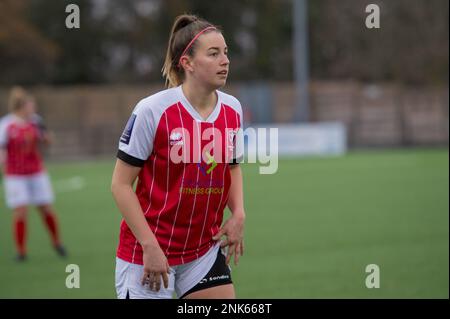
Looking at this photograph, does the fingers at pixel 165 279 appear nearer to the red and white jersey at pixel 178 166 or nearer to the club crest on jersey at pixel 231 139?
the red and white jersey at pixel 178 166

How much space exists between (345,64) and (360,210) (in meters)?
31.8

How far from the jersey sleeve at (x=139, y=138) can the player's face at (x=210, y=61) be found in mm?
363

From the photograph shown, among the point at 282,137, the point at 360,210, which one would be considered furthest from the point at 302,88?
the point at 360,210

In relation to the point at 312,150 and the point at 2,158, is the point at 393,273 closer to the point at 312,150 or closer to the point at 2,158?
the point at 2,158

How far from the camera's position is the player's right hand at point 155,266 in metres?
4.32

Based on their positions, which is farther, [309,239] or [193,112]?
[309,239]

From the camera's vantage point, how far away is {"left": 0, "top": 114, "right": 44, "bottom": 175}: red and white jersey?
11438 mm

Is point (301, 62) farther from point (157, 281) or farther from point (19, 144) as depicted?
point (157, 281)

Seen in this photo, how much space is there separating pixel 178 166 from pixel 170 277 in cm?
66

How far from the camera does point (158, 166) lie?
14.5 ft

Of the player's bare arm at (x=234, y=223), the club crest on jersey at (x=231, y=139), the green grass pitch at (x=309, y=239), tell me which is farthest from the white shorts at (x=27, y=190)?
the club crest on jersey at (x=231, y=139)

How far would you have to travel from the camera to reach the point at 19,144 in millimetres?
11438

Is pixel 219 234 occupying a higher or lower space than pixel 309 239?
higher

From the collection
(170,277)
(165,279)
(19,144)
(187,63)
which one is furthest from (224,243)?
(19,144)
